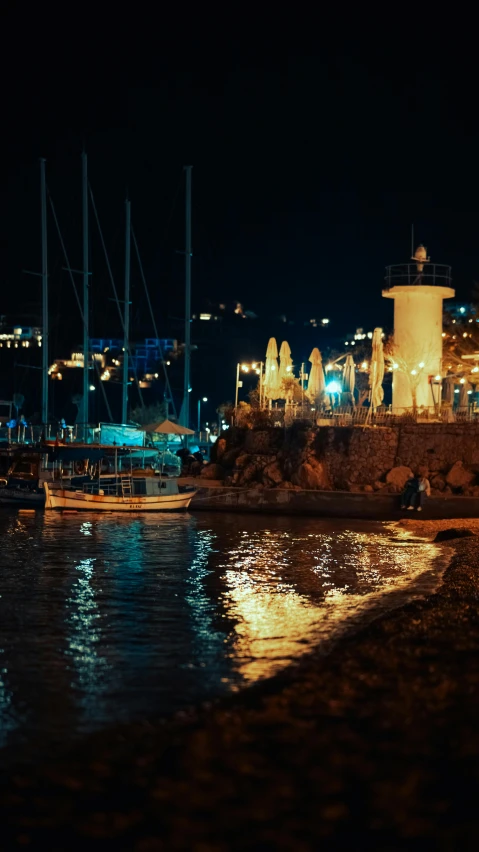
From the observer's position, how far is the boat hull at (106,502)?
4088 centimetres

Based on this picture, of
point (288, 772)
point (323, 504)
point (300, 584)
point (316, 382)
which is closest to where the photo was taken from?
point (288, 772)

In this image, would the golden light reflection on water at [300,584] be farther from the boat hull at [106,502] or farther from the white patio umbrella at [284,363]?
the white patio umbrella at [284,363]

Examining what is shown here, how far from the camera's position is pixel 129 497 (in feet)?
135

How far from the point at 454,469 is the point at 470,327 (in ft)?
58.8

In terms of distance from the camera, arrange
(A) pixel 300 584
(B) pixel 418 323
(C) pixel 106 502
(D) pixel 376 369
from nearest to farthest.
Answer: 1. (A) pixel 300 584
2. (C) pixel 106 502
3. (D) pixel 376 369
4. (B) pixel 418 323

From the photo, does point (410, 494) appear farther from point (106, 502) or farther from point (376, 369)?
point (106, 502)

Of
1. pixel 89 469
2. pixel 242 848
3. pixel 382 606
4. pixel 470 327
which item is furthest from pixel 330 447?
pixel 242 848

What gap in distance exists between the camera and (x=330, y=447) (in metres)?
43.7

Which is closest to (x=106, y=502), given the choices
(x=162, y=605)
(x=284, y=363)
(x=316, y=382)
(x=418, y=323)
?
(x=316, y=382)

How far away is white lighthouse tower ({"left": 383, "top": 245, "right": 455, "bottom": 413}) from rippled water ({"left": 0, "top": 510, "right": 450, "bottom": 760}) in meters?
15.4

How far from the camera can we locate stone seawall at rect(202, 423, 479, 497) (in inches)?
1629

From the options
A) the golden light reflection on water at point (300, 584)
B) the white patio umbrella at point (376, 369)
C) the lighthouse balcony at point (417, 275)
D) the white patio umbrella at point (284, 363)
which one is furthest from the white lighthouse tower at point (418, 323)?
the golden light reflection on water at point (300, 584)

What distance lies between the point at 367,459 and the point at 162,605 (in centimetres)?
2341

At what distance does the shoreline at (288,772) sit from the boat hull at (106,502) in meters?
Result: 27.5
